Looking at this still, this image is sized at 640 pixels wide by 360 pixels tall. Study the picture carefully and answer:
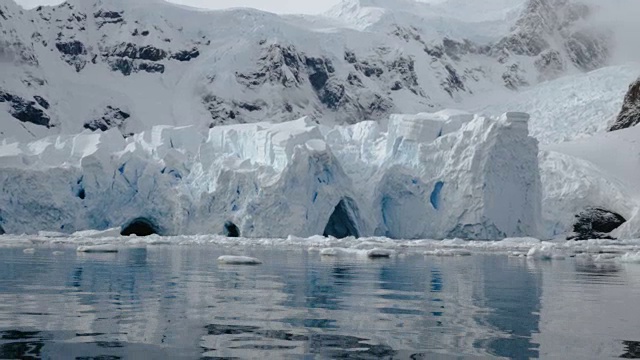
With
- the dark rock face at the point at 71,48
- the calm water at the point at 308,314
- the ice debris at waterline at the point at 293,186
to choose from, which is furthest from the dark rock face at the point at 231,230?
the dark rock face at the point at 71,48

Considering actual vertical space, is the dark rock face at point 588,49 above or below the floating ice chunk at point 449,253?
above

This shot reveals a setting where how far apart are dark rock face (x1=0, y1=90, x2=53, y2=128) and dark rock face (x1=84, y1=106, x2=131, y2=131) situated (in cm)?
438

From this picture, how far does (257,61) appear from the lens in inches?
3907

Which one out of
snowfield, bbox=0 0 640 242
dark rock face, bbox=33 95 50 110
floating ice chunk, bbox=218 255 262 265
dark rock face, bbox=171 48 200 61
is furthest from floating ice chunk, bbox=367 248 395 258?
dark rock face, bbox=171 48 200 61

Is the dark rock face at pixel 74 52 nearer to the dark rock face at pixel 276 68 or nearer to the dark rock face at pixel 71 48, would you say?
the dark rock face at pixel 71 48

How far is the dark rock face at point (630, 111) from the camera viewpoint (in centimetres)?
5922

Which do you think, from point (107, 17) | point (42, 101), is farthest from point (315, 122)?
point (107, 17)

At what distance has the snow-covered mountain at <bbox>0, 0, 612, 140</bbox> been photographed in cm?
8838

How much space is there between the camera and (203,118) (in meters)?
90.2

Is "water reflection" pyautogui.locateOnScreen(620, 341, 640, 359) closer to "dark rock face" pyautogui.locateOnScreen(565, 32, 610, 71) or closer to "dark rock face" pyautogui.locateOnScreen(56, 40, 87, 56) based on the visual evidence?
"dark rock face" pyautogui.locateOnScreen(56, 40, 87, 56)

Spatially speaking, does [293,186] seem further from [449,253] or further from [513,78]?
[513,78]

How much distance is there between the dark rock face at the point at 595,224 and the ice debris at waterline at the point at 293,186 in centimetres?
577

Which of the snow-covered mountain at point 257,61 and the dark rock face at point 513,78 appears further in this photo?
the dark rock face at point 513,78

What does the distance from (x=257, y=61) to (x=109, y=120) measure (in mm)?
21925
